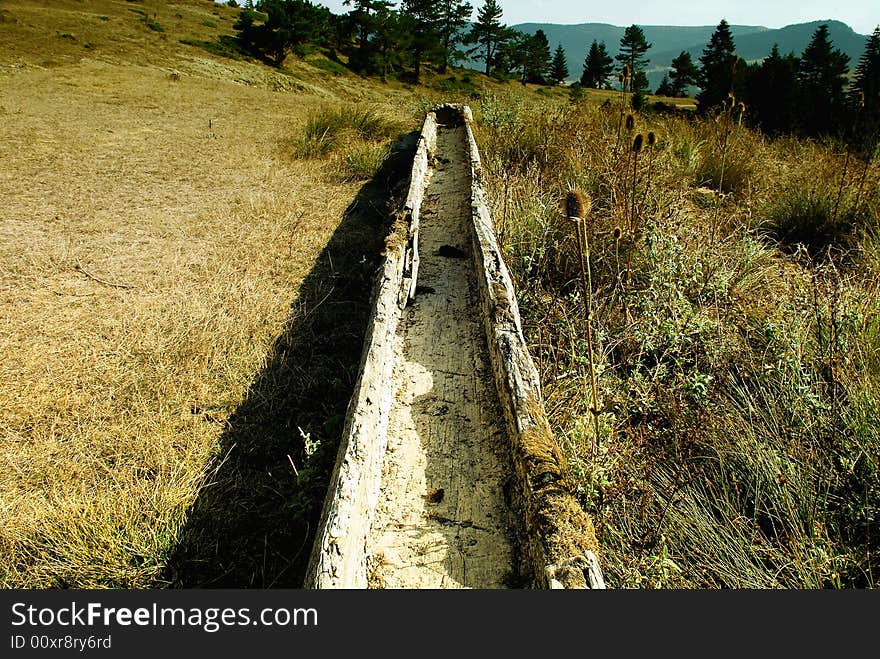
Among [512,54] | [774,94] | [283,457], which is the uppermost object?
[512,54]

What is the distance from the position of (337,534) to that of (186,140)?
7837 mm

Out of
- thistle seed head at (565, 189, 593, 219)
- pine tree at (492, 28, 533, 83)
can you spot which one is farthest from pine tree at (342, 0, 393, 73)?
thistle seed head at (565, 189, 593, 219)

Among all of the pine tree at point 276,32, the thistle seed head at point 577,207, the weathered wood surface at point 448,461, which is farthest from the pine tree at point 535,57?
the thistle seed head at point 577,207

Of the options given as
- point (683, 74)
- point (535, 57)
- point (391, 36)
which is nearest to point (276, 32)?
point (391, 36)

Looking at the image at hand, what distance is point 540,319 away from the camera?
3.09 metres

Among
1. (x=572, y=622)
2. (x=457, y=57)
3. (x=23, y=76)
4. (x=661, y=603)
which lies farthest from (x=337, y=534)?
(x=457, y=57)

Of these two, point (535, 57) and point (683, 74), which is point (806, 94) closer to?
point (535, 57)

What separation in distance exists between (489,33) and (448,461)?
41112 millimetres

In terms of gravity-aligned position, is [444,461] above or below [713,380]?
below

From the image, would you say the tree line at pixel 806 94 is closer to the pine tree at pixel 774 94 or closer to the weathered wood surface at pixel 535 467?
the pine tree at pixel 774 94

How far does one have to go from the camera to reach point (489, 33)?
36812mm

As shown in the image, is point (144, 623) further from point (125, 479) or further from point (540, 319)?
point (540, 319)

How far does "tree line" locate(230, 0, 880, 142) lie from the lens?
Result: 30.5ft

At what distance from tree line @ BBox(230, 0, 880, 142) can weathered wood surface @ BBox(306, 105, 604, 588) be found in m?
1.94
